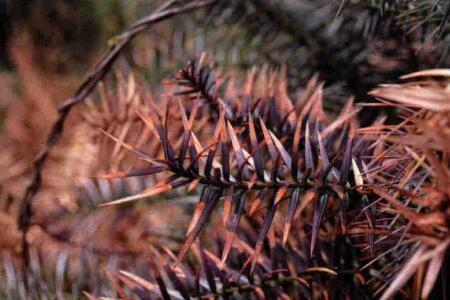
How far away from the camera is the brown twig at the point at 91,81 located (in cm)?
35

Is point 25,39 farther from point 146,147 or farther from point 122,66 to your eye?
point 146,147

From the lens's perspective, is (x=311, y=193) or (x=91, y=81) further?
(x=91, y=81)

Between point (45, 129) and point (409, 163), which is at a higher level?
point (409, 163)

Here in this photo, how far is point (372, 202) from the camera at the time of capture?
230mm

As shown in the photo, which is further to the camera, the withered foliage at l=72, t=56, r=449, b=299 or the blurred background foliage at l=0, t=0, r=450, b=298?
the blurred background foliage at l=0, t=0, r=450, b=298

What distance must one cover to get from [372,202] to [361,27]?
20cm

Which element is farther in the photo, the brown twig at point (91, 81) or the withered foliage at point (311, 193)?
the brown twig at point (91, 81)

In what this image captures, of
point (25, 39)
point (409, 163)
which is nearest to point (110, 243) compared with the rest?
point (409, 163)

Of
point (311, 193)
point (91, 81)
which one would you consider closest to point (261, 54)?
point (91, 81)

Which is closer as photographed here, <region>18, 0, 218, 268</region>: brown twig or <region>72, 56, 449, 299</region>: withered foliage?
<region>72, 56, 449, 299</region>: withered foliage

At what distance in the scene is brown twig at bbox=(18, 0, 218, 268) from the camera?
13.9 inches

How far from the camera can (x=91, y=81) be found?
1.20ft

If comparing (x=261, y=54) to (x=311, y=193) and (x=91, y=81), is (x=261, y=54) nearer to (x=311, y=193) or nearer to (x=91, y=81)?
(x=91, y=81)

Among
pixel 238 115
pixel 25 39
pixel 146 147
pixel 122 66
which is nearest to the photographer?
pixel 238 115
